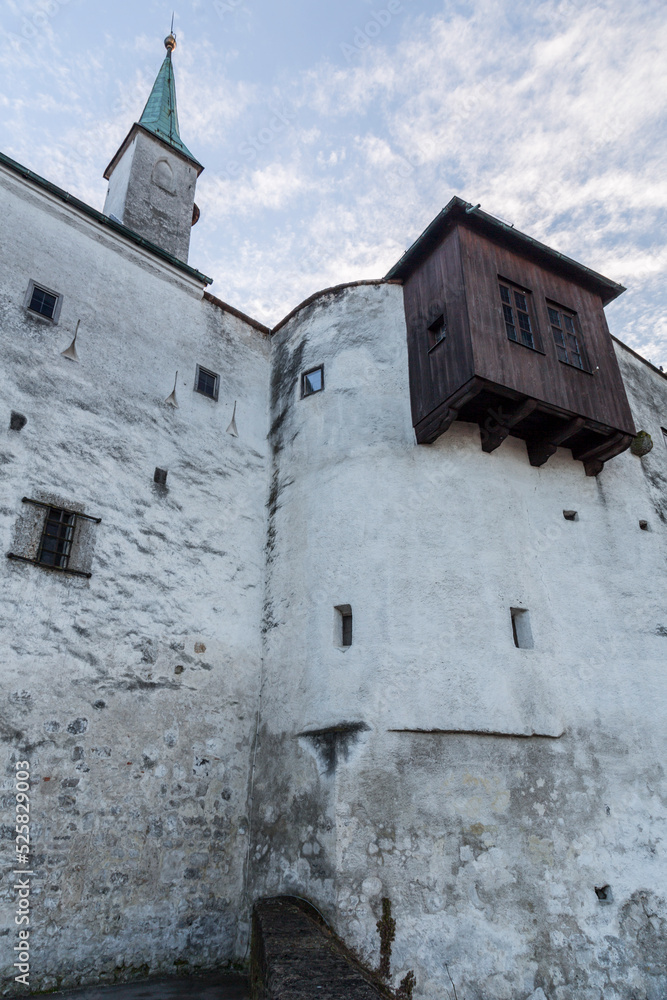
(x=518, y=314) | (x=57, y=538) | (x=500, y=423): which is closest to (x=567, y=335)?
(x=518, y=314)

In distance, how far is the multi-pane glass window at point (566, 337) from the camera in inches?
441

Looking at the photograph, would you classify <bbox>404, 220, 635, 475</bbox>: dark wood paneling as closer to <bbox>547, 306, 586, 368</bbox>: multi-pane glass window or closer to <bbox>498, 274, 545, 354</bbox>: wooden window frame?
<bbox>498, 274, 545, 354</bbox>: wooden window frame

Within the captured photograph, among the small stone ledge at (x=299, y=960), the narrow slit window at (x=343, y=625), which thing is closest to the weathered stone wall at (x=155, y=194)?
the narrow slit window at (x=343, y=625)

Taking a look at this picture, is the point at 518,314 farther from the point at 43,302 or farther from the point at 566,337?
the point at 43,302

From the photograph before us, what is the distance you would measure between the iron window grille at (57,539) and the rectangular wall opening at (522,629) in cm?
635

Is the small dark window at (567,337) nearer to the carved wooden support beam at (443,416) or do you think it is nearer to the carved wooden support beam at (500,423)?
the carved wooden support beam at (500,423)

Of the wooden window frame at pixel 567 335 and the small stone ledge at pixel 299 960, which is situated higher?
the wooden window frame at pixel 567 335

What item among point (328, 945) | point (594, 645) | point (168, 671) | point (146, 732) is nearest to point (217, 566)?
point (168, 671)

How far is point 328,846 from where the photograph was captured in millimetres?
7727

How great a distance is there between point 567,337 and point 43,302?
914 cm

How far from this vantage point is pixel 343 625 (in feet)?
31.1

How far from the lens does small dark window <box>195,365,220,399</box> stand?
1180 cm

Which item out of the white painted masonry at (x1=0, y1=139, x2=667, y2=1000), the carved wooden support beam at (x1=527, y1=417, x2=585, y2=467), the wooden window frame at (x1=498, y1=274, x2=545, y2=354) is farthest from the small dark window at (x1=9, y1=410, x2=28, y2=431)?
the carved wooden support beam at (x1=527, y1=417, x2=585, y2=467)

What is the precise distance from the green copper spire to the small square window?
888 centimetres
